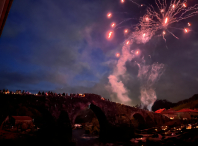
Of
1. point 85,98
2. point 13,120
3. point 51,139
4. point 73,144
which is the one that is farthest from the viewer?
point 13,120

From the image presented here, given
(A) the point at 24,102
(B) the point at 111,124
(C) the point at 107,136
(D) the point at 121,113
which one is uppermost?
(A) the point at 24,102

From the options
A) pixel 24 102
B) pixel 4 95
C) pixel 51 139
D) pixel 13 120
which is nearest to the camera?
pixel 4 95

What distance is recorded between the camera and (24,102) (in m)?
17.5

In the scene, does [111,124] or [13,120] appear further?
[13,120]

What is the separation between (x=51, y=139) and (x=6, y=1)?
20.1 m

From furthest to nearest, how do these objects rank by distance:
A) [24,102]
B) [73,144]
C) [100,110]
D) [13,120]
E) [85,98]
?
[13,120]
[100,110]
[85,98]
[73,144]
[24,102]

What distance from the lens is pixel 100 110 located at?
28.9 metres

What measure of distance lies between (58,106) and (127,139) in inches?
535

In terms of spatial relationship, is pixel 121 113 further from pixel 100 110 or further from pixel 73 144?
pixel 73 144

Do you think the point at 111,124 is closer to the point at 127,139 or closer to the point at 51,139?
the point at 127,139

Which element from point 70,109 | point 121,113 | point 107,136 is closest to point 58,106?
point 70,109

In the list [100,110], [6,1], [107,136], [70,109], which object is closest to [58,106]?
[70,109]

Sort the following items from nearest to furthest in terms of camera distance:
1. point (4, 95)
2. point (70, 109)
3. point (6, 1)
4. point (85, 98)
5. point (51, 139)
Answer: point (6, 1)
point (4, 95)
point (51, 139)
point (70, 109)
point (85, 98)

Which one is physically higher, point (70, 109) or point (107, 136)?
point (70, 109)
